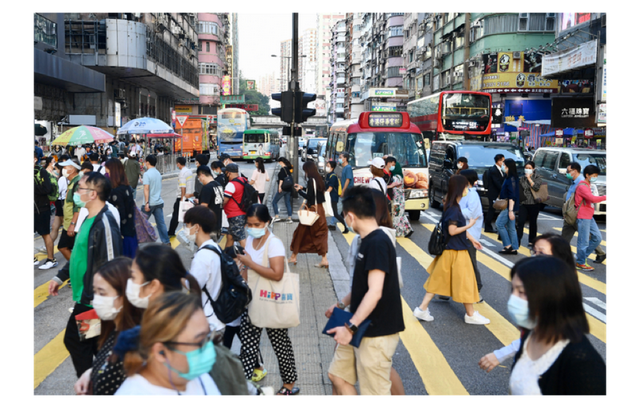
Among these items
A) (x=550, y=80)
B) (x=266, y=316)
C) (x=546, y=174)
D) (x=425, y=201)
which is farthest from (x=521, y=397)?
(x=550, y=80)

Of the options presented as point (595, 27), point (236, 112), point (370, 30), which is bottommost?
point (236, 112)

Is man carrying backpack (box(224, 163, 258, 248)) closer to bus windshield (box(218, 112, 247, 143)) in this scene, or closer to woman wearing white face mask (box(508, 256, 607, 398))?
woman wearing white face mask (box(508, 256, 607, 398))

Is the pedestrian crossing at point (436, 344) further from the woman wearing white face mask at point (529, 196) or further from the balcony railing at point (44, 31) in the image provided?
the balcony railing at point (44, 31)

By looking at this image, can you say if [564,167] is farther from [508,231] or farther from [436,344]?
[436,344]

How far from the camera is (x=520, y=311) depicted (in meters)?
2.62

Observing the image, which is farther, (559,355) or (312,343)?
(312,343)

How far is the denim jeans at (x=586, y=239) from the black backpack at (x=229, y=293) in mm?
6778

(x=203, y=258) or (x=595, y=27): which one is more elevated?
(x=595, y=27)

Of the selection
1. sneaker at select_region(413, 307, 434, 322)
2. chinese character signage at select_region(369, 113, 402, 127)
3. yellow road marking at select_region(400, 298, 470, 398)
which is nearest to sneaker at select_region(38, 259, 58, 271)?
yellow road marking at select_region(400, 298, 470, 398)

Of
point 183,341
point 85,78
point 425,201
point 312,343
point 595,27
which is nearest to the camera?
point 183,341

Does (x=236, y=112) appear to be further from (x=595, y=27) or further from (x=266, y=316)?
(x=266, y=316)

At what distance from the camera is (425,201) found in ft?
45.7

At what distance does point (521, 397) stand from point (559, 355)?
28cm

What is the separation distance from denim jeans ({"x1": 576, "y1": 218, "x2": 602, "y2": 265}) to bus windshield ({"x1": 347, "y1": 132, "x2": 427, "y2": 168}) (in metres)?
5.57
